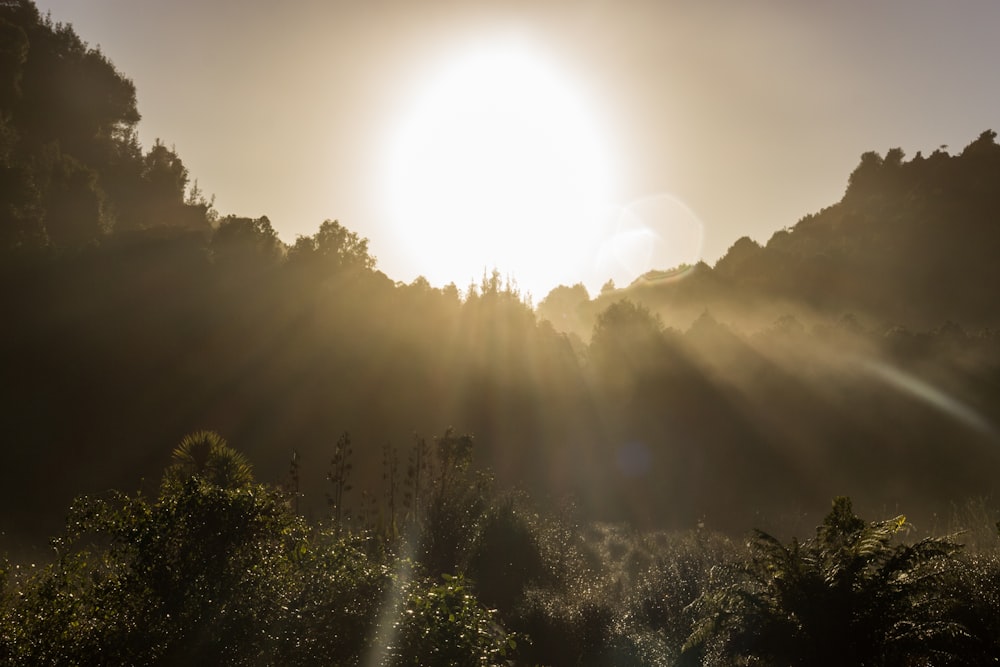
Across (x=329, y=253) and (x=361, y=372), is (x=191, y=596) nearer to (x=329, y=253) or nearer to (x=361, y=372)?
(x=361, y=372)

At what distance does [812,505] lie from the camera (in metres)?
25.0

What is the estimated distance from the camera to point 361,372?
31.8 metres

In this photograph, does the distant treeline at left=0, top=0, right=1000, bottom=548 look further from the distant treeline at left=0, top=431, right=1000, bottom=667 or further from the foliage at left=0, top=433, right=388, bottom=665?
the foliage at left=0, top=433, right=388, bottom=665

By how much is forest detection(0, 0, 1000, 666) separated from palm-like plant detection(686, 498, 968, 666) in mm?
39

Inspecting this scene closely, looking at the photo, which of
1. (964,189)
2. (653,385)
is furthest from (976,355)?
(964,189)

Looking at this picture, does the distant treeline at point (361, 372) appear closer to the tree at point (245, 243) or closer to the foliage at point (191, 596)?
the tree at point (245, 243)

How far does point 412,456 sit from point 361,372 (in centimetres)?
691

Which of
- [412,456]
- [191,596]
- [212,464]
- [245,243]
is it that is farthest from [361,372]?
[191,596]

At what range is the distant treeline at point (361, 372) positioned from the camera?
77.9 ft

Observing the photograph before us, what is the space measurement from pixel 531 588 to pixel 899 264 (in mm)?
60676

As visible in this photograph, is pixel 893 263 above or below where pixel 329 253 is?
above

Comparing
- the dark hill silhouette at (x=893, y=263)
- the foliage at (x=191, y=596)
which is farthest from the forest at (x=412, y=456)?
the dark hill silhouette at (x=893, y=263)

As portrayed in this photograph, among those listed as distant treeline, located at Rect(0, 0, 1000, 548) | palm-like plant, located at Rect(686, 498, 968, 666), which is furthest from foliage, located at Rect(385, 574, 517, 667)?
distant treeline, located at Rect(0, 0, 1000, 548)

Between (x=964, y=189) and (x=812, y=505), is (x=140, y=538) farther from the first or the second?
(x=964, y=189)
